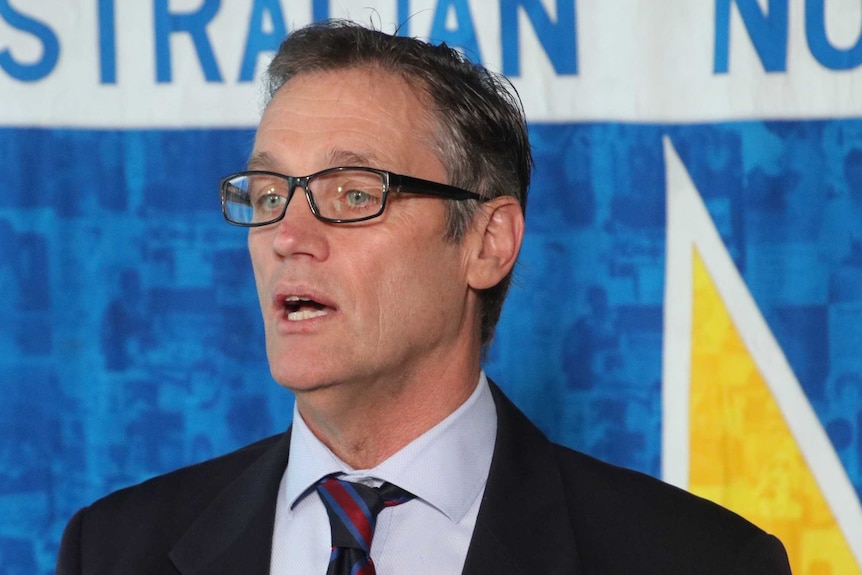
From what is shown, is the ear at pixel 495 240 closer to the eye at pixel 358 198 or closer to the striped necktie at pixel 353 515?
the eye at pixel 358 198

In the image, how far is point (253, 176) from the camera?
1680 millimetres

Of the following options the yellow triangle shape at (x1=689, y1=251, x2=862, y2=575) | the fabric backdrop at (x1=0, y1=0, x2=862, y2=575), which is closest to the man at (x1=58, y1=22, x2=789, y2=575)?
the fabric backdrop at (x1=0, y1=0, x2=862, y2=575)

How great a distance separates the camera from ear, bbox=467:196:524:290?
1.78 metres

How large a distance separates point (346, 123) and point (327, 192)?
11cm

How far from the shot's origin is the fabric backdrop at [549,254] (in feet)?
7.82

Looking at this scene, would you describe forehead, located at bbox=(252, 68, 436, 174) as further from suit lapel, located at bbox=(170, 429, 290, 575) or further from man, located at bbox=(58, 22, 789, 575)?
→ suit lapel, located at bbox=(170, 429, 290, 575)

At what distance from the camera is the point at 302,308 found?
1.62 metres

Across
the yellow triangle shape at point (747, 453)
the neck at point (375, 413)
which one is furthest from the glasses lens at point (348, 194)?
the yellow triangle shape at point (747, 453)

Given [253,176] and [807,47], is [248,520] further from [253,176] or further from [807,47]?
[807,47]

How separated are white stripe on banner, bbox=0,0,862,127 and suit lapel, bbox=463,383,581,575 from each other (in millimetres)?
912

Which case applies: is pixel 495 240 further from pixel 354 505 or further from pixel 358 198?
pixel 354 505

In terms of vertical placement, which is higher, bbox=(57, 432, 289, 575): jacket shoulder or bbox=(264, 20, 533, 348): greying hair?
bbox=(264, 20, 533, 348): greying hair

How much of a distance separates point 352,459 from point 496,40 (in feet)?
3.55

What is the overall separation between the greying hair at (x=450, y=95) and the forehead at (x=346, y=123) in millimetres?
23
